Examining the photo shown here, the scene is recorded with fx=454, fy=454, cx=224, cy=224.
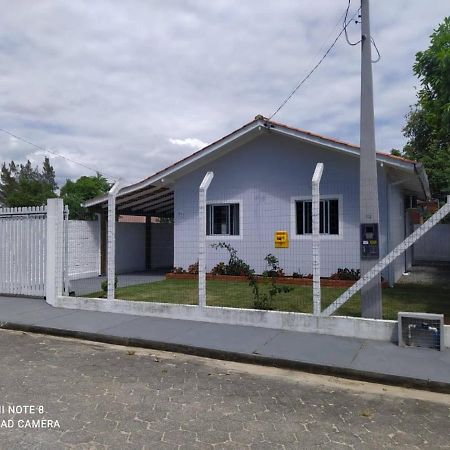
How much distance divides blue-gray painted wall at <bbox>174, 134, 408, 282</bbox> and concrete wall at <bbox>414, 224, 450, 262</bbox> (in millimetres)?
9415

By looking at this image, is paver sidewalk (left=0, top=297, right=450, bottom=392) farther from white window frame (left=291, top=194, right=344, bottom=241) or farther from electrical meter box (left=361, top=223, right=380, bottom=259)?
white window frame (left=291, top=194, right=344, bottom=241)

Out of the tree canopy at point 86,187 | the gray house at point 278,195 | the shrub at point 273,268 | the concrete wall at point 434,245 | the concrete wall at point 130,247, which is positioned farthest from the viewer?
the tree canopy at point 86,187

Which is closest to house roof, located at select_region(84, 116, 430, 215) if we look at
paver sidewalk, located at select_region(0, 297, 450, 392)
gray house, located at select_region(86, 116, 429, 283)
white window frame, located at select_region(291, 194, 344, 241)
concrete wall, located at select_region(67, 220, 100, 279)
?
gray house, located at select_region(86, 116, 429, 283)

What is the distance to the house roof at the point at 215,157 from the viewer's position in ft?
35.6

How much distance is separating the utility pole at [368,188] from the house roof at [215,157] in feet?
12.6

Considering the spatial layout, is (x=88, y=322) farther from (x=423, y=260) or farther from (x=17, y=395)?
(x=423, y=260)

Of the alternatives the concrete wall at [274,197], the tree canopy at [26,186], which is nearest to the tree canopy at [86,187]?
the tree canopy at [26,186]

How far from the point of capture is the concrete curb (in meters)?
5.03

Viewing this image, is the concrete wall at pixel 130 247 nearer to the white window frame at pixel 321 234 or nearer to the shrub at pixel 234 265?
the shrub at pixel 234 265

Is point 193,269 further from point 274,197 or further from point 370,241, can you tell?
point 370,241

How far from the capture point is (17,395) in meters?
4.58

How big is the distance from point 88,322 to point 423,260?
17.6 meters

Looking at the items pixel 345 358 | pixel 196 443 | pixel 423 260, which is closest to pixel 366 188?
pixel 345 358

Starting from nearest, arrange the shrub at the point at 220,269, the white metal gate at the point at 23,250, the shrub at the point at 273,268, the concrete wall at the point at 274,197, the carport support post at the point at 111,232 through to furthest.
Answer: the carport support post at the point at 111,232
the white metal gate at the point at 23,250
the concrete wall at the point at 274,197
the shrub at the point at 273,268
the shrub at the point at 220,269
